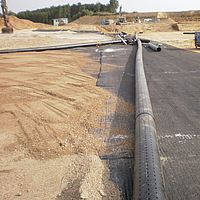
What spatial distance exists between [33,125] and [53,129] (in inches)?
15.0

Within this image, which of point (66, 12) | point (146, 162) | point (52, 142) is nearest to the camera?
point (146, 162)

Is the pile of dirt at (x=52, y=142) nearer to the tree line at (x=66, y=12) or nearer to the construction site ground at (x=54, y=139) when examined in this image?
the construction site ground at (x=54, y=139)

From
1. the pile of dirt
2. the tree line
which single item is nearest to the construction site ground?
the pile of dirt

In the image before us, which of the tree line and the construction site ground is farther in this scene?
the tree line

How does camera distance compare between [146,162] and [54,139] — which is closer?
[146,162]

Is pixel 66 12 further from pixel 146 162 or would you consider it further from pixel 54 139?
pixel 146 162

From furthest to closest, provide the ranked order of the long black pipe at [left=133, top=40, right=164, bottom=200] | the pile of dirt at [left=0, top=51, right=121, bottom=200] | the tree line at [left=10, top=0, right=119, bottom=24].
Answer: the tree line at [left=10, top=0, right=119, bottom=24] < the pile of dirt at [left=0, top=51, right=121, bottom=200] < the long black pipe at [left=133, top=40, right=164, bottom=200]

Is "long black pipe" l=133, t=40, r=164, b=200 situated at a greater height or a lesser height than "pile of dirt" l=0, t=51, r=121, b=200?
greater

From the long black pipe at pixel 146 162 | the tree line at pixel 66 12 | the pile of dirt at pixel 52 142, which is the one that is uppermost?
the tree line at pixel 66 12

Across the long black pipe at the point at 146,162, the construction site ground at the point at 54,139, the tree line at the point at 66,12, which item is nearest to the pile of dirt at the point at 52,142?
the construction site ground at the point at 54,139

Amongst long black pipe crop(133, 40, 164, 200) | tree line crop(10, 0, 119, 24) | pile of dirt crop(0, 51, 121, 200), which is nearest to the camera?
long black pipe crop(133, 40, 164, 200)

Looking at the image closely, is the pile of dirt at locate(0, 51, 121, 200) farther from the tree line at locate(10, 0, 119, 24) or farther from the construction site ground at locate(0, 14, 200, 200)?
the tree line at locate(10, 0, 119, 24)

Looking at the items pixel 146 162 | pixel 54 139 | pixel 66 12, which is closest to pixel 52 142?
pixel 54 139

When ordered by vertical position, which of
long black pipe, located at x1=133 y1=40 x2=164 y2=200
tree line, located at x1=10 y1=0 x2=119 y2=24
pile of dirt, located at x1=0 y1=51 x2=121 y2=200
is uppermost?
tree line, located at x1=10 y1=0 x2=119 y2=24
